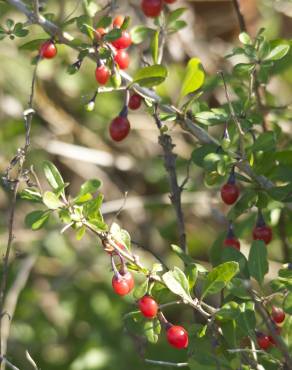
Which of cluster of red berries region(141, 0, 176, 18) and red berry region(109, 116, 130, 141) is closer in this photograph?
red berry region(109, 116, 130, 141)

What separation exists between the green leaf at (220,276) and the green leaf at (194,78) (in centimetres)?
45

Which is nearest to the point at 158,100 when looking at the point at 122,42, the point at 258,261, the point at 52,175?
the point at 122,42

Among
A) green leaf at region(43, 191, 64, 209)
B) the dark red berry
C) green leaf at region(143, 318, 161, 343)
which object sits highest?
the dark red berry

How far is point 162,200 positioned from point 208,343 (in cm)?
146

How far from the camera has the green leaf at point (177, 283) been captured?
147 cm

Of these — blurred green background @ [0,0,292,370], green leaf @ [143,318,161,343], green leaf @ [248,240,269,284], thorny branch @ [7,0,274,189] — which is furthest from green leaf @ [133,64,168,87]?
blurred green background @ [0,0,292,370]

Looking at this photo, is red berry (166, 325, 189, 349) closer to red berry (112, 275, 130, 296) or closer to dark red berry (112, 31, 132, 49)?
red berry (112, 275, 130, 296)

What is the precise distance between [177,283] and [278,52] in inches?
22.3

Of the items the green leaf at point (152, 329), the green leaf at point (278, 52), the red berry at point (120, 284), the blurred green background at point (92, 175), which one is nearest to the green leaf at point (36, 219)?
the red berry at point (120, 284)

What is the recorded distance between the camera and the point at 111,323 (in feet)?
9.91

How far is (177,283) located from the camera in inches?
58.7

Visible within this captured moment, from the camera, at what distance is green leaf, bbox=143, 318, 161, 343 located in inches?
61.4

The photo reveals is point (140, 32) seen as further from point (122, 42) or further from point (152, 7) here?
point (122, 42)

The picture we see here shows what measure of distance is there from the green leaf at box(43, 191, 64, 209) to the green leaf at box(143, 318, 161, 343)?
11.9 inches
